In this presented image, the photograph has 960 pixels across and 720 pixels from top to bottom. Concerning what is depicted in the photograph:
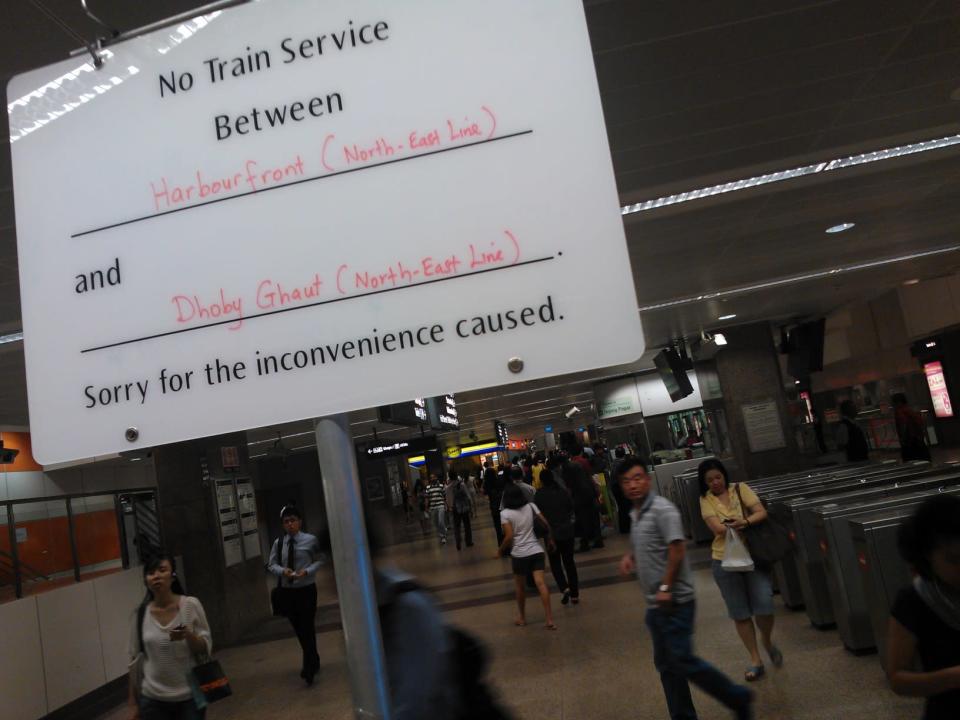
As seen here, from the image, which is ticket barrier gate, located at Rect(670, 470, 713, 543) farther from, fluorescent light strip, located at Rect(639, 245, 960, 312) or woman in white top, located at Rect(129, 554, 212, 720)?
woman in white top, located at Rect(129, 554, 212, 720)

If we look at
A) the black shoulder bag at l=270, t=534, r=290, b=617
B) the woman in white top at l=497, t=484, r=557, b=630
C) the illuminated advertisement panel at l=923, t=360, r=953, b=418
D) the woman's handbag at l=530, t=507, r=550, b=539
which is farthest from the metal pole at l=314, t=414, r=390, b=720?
the illuminated advertisement panel at l=923, t=360, r=953, b=418

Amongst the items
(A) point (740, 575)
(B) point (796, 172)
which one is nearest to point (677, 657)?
(A) point (740, 575)

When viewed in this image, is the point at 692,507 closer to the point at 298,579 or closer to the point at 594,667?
the point at 594,667

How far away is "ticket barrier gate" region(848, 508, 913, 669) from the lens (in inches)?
199

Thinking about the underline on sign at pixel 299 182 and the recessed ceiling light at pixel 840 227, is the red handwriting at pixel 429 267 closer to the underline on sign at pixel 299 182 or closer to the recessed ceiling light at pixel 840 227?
the underline on sign at pixel 299 182

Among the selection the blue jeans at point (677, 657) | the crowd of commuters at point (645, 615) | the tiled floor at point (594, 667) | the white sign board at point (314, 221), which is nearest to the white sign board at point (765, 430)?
the tiled floor at point (594, 667)

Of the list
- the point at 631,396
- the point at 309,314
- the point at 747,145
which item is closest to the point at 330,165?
the point at 309,314

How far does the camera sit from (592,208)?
1.35m

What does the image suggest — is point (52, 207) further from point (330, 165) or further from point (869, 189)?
point (869, 189)

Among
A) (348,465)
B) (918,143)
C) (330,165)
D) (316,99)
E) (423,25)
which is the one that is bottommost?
(348,465)

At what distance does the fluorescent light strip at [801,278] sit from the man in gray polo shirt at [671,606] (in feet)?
29.1

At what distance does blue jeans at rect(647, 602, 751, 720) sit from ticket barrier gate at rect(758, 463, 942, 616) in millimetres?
2644

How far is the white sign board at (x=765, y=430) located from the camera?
677 inches

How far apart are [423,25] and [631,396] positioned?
2053cm
